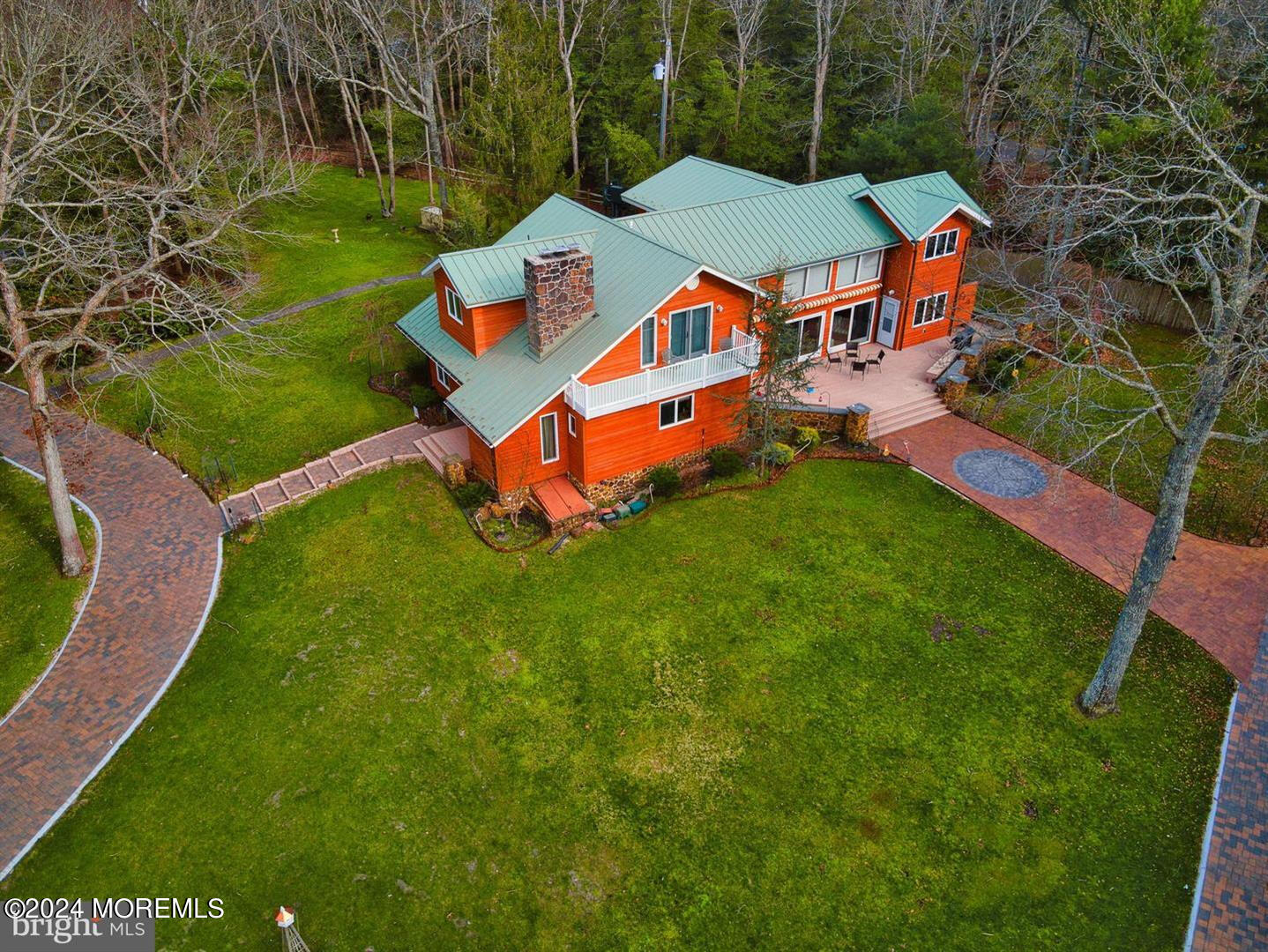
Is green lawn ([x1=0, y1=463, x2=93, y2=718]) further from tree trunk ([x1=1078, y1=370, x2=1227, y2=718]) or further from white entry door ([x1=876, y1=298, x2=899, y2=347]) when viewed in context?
white entry door ([x1=876, y1=298, x2=899, y2=347])

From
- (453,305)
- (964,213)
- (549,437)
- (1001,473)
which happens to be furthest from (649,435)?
(964,213)

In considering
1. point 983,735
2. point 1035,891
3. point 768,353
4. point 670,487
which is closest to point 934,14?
point 768,353

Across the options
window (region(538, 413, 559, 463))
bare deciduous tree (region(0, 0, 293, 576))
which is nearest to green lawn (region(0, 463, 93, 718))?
bare deciduous tree (region(0, 0, 293, 576))

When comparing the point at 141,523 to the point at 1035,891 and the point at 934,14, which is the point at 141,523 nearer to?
the point at 1035,891

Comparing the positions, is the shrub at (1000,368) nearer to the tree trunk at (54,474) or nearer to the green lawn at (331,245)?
the green lawn at (331,245)

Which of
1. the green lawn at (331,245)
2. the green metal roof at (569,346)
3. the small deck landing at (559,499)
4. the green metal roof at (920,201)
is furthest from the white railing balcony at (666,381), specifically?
the green lawn at (331,245)

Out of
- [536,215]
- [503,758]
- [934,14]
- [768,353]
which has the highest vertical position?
[934,14]
